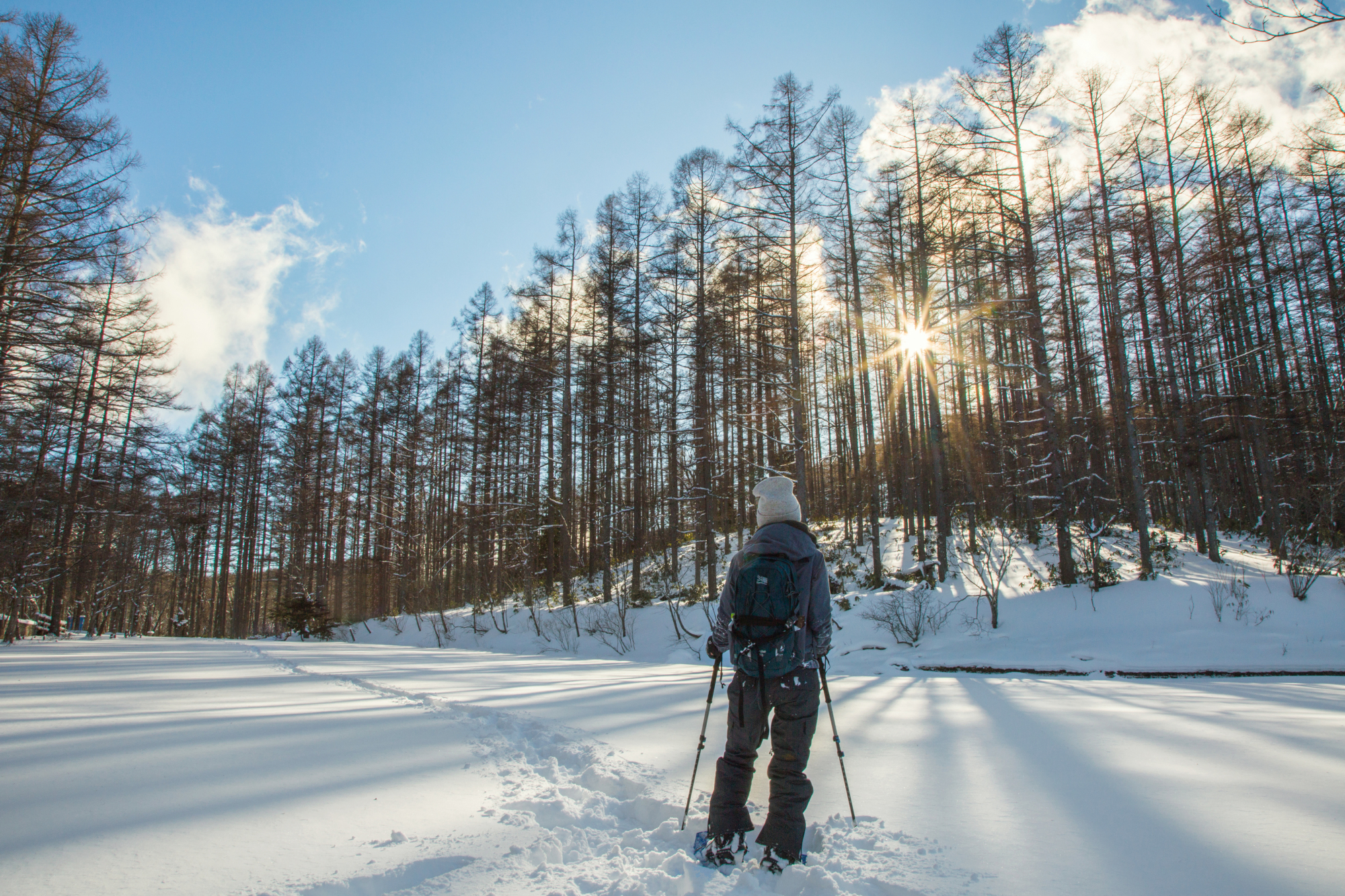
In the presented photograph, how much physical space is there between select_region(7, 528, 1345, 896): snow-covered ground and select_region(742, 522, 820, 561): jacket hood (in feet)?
4.28

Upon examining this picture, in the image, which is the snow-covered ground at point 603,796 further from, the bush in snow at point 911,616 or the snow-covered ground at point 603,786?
the bush in snow at point 911,616

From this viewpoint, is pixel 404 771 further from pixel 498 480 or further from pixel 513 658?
pixel 498 480

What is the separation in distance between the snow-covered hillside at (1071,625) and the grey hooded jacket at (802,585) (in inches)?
324

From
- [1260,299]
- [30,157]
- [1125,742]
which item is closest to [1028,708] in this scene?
[1125,742]

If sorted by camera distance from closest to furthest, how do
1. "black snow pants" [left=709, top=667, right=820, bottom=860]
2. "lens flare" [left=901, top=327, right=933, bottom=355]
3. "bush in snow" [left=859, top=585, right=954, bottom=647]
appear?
"black snow pants" [left=709, top=667, right=820, bottom=860] → "bush in snow" [left=859, top=585, right=954, bottom=647] → "lens flare" [left=901, top=327, right=933, bottom=355]

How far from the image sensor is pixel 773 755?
262cm

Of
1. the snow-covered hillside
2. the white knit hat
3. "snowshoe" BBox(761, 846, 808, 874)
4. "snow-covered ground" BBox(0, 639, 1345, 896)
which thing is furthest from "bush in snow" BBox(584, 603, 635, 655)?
"snowshoe" BBox(761, 846, 808, 874)

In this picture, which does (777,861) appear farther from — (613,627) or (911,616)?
(613,627)

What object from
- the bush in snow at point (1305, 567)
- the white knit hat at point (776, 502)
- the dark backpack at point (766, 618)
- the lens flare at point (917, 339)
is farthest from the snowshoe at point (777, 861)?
the lens flare at point (917, 339)

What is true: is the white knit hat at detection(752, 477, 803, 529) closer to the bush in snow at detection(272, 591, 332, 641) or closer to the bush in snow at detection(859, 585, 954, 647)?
the bush in snow at detection(859, 585, 954, 647)

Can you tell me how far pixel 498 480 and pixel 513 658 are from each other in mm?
12684

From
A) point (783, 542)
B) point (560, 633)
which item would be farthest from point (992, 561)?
point (783, 542)

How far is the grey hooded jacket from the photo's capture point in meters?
2.76

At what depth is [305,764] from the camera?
3381 mm
